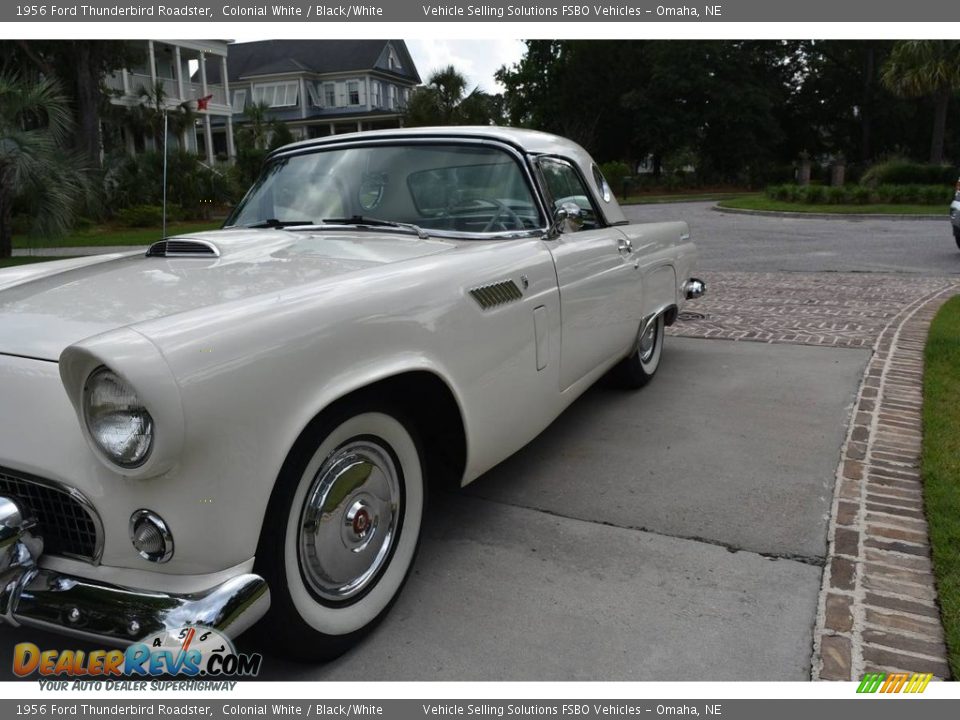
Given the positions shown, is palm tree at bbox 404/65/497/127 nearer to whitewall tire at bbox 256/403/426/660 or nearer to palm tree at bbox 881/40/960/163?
palm tree at bbox 881/40/960/163

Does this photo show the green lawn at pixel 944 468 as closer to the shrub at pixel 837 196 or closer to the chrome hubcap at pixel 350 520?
the chrome hubcap at pixel 350 520

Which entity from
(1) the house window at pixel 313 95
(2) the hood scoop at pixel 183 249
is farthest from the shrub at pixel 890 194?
(1) the house window at pixel 313 95

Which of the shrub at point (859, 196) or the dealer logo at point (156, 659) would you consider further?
the shrub at point (859, 196)

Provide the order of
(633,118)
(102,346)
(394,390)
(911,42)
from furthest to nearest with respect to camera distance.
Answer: (633,118)
(911,42)
(394,390)
(102,346)

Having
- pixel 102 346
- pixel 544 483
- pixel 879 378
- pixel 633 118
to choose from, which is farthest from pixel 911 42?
pixel 102 346

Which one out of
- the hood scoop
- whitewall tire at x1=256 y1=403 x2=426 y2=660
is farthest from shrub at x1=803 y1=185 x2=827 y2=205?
whitewall tire at x1=256 y1=403 x2=426 y2=660

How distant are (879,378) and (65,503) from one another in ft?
15.5

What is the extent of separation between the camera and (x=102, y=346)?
1.73m

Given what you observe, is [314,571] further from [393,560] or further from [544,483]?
[544,483]

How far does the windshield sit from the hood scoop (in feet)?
2.00

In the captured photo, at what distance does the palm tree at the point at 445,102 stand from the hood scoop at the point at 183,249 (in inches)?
1372

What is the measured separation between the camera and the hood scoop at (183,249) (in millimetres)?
2900

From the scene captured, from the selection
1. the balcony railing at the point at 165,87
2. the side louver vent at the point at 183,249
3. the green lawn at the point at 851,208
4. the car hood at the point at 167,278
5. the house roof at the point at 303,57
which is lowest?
the green lawn at the point at 851,208

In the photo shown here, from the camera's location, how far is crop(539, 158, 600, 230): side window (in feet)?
12.1
